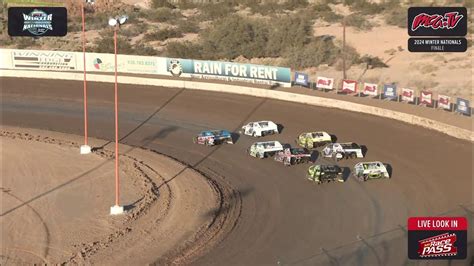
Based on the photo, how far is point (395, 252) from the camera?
24703 millimetres

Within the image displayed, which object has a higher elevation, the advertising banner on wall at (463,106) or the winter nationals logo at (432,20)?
the winter nationals logo at (432,20)

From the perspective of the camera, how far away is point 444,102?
1693 inches

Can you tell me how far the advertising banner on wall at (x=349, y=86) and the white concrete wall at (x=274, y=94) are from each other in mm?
1967

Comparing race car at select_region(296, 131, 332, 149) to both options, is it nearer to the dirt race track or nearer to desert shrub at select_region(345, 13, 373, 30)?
the dirt race track

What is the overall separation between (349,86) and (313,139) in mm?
10331

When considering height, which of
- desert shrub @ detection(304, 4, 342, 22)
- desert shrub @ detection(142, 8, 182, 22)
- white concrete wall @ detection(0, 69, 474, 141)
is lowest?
white concrete wall @ detection(0, 69, 474, 141)

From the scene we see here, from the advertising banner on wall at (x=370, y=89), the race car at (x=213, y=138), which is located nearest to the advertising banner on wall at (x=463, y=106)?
the advertising banner on wall at (x=370, y=89)

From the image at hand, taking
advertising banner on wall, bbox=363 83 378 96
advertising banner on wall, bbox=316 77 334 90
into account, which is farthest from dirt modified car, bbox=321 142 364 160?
advertising banner on wall, bbox=316 77 334 90

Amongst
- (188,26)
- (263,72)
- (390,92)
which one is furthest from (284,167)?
(188,26)

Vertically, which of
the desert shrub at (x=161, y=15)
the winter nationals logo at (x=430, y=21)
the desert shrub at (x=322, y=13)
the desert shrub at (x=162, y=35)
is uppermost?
the winter nationals logo at (x=430, y=21)

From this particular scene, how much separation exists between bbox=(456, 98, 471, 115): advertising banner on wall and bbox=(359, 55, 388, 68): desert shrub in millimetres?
15252

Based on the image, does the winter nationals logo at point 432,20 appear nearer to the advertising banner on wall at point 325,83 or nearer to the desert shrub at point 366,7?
the advertising banner on wall at point 325,83

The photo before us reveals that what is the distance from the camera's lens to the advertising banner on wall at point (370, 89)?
4647 centimetres

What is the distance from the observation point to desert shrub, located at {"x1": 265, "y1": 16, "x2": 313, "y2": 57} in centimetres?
6172
